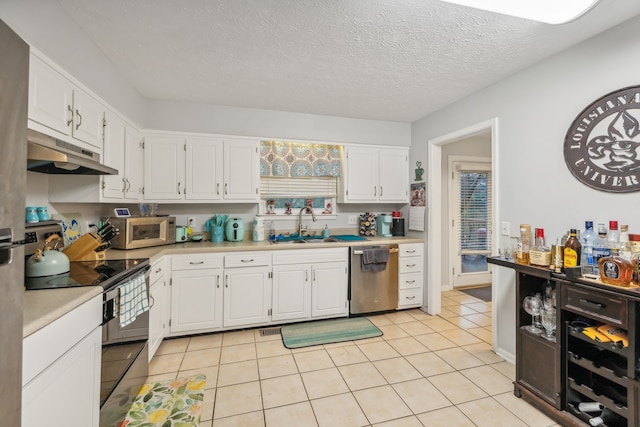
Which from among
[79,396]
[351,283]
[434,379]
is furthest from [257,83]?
[434,379]

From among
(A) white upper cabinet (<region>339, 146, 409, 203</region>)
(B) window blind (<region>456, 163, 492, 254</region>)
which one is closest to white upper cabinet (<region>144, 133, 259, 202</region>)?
(A) white upper cabinet (<region>339, 146, 409, 203</region>)

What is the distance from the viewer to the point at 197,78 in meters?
2.65

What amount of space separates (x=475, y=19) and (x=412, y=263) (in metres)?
2.57

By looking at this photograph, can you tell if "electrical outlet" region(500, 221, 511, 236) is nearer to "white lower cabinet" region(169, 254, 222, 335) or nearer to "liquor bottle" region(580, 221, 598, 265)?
"liquor bottle" region(580, 221, 598, 265)

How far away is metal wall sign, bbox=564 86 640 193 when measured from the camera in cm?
173

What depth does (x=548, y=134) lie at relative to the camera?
2207 millimetres

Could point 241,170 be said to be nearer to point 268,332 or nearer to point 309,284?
point 309,284

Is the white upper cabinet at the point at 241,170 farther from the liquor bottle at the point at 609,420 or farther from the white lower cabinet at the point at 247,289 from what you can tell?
the liquor bottle at the point at 609,420

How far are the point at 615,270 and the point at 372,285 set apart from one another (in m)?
2.19

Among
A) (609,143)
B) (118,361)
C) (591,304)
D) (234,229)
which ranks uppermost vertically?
(609,143)

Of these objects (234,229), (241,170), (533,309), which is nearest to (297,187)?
(241,170)

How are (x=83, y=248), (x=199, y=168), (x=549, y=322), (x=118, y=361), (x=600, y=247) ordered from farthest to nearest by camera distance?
(x=199, y=168), (x=83, y=248), (x=549, y=322), (x=600, y=247), (x=118, y=361)

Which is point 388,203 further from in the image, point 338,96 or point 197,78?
point 197,78

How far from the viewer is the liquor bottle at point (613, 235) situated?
1.71 m
